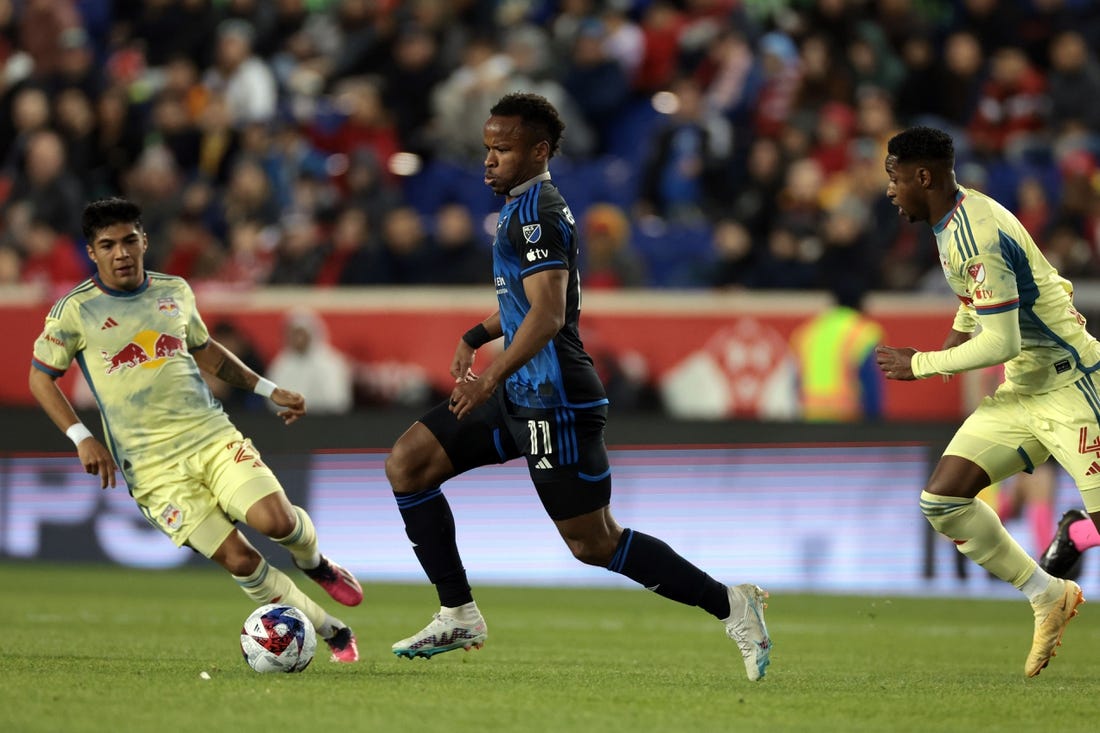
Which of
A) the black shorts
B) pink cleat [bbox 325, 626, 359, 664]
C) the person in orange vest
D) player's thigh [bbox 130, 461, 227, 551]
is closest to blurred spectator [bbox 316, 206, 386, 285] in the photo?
the person in orange vest

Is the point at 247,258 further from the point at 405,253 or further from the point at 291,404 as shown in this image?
the point at 291,404

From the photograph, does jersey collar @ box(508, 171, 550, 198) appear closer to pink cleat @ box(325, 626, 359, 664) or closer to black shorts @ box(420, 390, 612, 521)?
black shorts @ box(420, 390, 612, 521)

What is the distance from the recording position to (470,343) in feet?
27.4

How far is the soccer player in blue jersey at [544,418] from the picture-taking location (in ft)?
24.7

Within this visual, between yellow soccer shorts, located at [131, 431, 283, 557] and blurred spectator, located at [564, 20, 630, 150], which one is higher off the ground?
blurred spectator, located at [564, 20, 630, 150]

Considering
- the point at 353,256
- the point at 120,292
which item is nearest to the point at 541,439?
the point at 120,292

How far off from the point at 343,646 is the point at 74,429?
65.7 inches

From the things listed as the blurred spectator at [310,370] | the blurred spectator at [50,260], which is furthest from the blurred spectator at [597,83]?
the blurred spectator at [50,260]

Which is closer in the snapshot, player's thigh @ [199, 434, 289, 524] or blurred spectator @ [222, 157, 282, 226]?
player's thigh @ [199, 434, 289, 524]

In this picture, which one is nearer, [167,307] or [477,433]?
[477,433]

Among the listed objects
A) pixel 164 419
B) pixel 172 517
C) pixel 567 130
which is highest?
pixel 567 130

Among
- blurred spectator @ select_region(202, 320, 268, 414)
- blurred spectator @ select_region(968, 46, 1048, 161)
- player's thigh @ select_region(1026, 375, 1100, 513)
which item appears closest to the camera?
player's thigh @ select_region(1026, 375, 1100, 513)

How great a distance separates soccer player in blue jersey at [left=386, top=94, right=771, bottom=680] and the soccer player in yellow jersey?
82cm

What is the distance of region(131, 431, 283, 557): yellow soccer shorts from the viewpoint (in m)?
8.45
